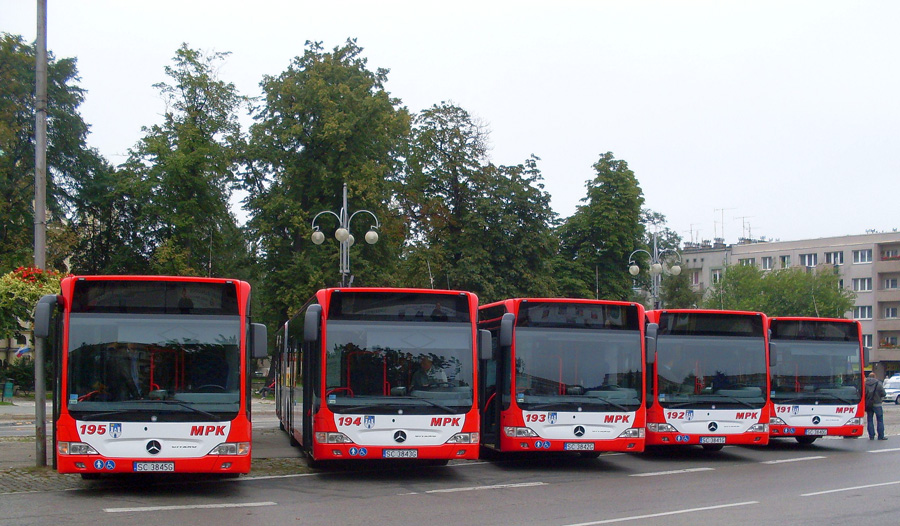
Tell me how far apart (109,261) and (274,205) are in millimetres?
12331

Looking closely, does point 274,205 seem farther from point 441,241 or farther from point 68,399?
point 68,399

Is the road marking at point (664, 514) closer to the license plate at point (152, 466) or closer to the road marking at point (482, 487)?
the road marking at point (482, 487)

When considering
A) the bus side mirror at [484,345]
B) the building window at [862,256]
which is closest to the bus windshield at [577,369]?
the bus side mirror at [484,345]

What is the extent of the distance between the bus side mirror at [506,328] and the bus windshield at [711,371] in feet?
12.8

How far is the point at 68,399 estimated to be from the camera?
39.0ft

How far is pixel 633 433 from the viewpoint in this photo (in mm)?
15852

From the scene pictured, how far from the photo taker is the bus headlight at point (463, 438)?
14.2 metres

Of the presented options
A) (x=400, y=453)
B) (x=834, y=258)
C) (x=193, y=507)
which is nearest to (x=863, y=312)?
(x=834, y=258)

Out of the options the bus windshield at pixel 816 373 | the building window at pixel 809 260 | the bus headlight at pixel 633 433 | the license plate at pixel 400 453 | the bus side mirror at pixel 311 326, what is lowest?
the license plate at pixel 400 453

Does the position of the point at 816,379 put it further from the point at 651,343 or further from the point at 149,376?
the point at 149,376

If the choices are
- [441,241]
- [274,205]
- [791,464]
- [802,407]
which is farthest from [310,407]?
[441,241]

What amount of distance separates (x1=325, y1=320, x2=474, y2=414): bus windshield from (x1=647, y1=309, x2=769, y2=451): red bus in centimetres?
504

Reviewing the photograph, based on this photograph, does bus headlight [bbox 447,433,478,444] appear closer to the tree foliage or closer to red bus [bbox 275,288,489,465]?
red bus [bbox 275,288,489,465]

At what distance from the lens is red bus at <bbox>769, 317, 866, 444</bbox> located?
65.7 ft
